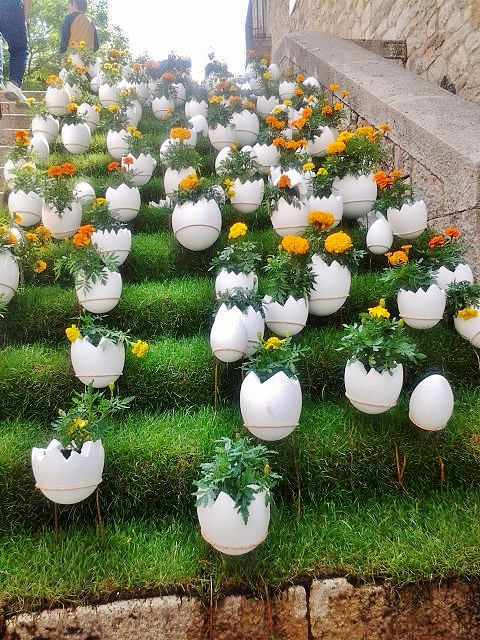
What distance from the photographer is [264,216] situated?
309cm

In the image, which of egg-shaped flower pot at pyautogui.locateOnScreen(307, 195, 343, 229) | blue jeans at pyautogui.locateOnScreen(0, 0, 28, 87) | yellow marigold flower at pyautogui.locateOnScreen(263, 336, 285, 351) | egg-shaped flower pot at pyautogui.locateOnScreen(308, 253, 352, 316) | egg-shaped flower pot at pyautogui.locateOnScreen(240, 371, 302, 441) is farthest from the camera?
blue jeans at pyautogui.locateOnScreen(0, 0, 28, 87)

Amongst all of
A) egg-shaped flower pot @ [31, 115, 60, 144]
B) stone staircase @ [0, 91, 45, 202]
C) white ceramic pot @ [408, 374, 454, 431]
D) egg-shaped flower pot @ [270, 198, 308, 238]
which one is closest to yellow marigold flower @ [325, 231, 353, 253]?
egg-shaped flower pot @ [270, 198, 308, 238]

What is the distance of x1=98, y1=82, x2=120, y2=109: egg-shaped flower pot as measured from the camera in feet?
14.5

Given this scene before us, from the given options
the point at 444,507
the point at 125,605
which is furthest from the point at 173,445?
the point at 444,507

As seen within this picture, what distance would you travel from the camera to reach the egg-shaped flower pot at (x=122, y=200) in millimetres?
2945

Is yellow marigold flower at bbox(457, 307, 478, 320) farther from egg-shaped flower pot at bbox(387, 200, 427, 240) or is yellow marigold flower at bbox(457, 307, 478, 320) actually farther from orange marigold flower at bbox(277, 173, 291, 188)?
orange marigold flower at bbox(277, 173, 291, 188)

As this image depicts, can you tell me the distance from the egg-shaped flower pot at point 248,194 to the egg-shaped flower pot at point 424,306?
106 centimetres

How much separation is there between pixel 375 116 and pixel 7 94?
10.6ft

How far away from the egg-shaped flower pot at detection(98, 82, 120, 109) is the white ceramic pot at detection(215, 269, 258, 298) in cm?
280

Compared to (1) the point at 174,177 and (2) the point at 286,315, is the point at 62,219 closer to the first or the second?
(1) the point at 174,177

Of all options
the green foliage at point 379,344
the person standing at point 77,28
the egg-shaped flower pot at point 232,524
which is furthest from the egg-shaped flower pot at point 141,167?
the person standing at point 77,28

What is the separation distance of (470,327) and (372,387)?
602 mm

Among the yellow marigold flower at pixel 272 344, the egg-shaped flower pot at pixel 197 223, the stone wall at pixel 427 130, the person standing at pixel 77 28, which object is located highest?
the person standing at pixel 77 28

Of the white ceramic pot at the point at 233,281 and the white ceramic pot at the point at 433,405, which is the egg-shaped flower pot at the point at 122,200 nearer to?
the white ceramic pot at the point at 233,281
